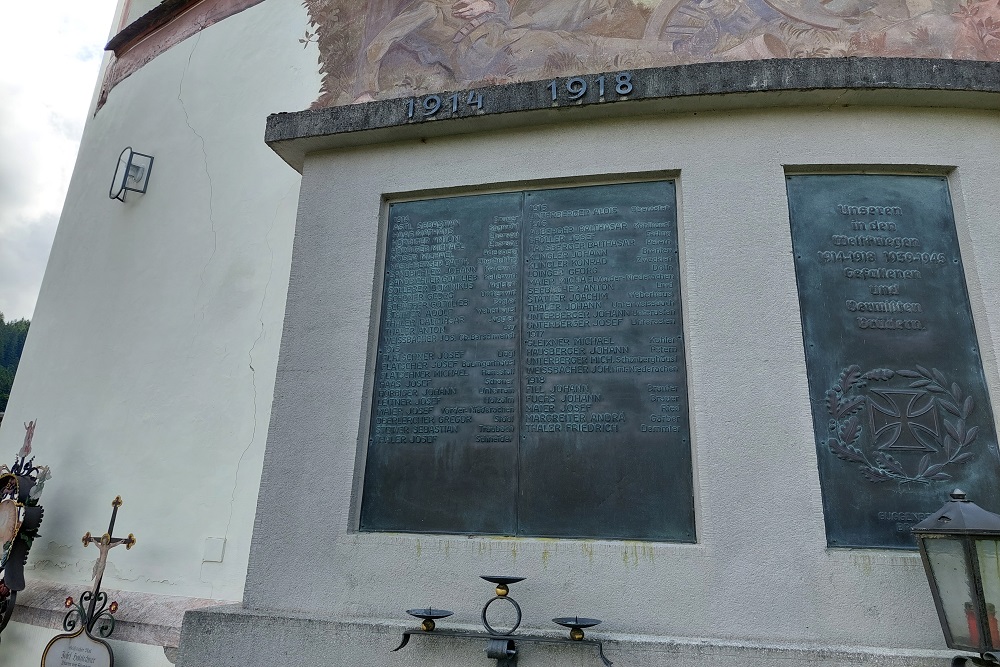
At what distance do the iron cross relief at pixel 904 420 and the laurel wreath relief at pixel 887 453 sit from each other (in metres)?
0.04

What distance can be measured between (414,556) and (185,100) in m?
6.89

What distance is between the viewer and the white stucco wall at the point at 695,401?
3.13m

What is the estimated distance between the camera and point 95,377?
689 centimetres

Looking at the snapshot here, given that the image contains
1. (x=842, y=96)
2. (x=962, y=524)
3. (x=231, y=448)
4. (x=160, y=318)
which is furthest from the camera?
(x=160, y=318)

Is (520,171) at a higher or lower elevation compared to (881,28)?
lower

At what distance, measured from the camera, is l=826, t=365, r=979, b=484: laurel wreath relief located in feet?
10.7

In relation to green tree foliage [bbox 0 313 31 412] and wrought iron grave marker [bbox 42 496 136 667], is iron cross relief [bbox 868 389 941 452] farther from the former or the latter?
green tree foliage [bbox 0 313 31 412]

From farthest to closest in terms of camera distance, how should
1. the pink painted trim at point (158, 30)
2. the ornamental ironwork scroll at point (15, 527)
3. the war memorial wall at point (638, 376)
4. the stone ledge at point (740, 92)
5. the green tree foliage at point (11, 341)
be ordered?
the green tree foliage at point (11, 341)
the pink painted trim at point (158, 30)
the ornamental ironwork scroll at point (15, 527)
the stone ledge at point (740, 92)
the war memorial wall at point (638, 376)

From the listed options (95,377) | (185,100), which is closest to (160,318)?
(95,377)

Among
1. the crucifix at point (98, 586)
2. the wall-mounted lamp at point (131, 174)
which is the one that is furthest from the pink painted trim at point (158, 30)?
the crucifix at point (98, 586)

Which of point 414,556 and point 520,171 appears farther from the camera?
point 520,171

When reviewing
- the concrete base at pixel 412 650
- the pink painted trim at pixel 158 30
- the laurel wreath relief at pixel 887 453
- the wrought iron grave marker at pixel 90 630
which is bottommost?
the wrought iron grave marker at pixel 90 630

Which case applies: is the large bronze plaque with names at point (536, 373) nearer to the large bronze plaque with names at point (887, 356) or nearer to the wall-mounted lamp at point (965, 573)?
the large bronze plaque with names at point (887, 356)

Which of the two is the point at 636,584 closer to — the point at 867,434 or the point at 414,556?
the point at 414,556
